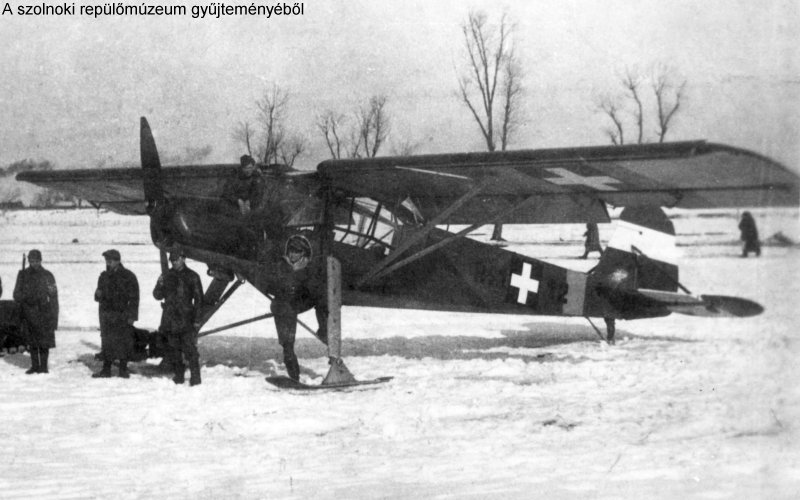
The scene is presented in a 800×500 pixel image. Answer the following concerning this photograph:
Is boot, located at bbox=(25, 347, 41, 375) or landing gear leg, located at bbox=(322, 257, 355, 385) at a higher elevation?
landing gear leg, located at bbox=(322, 257, 355, 385)

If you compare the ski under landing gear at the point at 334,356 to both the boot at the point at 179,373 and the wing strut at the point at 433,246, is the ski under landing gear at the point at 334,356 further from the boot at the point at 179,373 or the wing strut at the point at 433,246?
the boot at the point at 179,373

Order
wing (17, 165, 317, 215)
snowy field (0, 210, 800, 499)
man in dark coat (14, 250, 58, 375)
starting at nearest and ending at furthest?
snowy field (0, 210, 800, 499) < wing (17, 165, 317, 215) < man in dark coat (14, 250, 58, 375)

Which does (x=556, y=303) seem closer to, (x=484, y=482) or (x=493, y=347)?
(x=493, y=347)

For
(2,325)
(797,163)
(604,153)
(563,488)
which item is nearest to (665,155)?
(604,153)

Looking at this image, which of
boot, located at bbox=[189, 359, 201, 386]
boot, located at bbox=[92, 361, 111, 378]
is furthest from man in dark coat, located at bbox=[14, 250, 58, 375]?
boot, located at bbox=[189, 359, 201, 386]

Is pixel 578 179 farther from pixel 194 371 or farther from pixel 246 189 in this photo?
pixel 194 371

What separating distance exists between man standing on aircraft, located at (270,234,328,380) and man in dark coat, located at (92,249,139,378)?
183 cm

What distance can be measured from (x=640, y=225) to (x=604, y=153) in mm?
3837

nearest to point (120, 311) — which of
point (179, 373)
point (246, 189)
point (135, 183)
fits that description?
point (179, 373)

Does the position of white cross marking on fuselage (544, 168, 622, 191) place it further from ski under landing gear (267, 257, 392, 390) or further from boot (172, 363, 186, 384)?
boot (172, 363, 186, 384)

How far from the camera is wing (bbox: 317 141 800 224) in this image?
629 cm

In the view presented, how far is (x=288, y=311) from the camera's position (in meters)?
8.06

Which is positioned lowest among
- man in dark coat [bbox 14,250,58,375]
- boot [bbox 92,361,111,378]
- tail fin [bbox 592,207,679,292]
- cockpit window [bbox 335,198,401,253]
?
boot [bbox 92,361,111,378]

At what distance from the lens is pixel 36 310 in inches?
356
